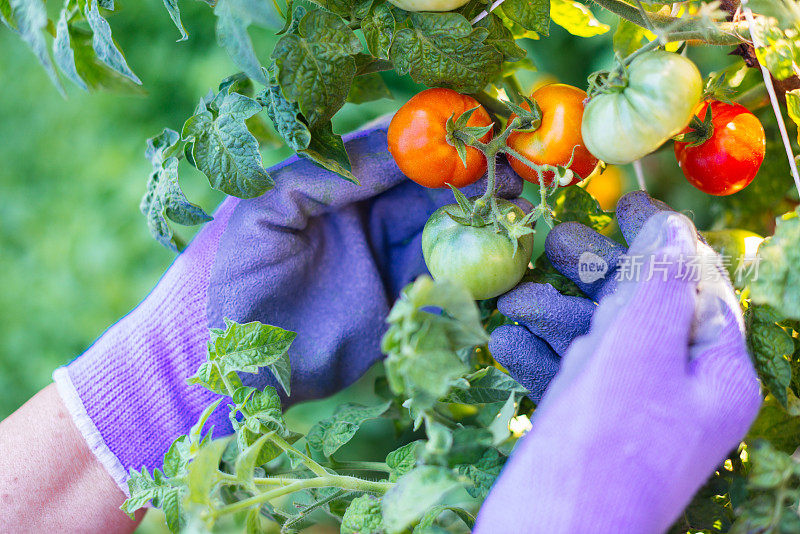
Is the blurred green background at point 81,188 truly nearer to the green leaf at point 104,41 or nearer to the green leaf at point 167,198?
the green leaf at point 167,198

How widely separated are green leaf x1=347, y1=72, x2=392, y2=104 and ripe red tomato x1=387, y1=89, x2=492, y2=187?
14cm

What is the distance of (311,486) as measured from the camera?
1.65ft

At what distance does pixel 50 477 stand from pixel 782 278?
756 millimetres

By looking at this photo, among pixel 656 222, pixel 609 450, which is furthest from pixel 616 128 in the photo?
pixel 609 450

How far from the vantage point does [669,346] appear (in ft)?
1.44

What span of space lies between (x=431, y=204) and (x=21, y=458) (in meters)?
0.56

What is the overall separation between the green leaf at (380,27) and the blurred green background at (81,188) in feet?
2.21

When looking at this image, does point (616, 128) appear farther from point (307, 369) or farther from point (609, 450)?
point (307, 369)

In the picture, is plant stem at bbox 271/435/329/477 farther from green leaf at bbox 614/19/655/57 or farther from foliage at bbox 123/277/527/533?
green leaf at bbox 614/19/655/57

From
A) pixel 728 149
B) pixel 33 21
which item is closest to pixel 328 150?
pixel 33 21

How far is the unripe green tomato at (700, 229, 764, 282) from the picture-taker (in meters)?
0.61

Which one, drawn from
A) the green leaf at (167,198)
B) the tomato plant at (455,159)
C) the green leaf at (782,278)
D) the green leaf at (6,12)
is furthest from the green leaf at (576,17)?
the green leaf at (6,12)

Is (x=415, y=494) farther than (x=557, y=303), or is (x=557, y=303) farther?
(x=557, y=303)

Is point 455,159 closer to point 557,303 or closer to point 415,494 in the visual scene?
point 557,303
